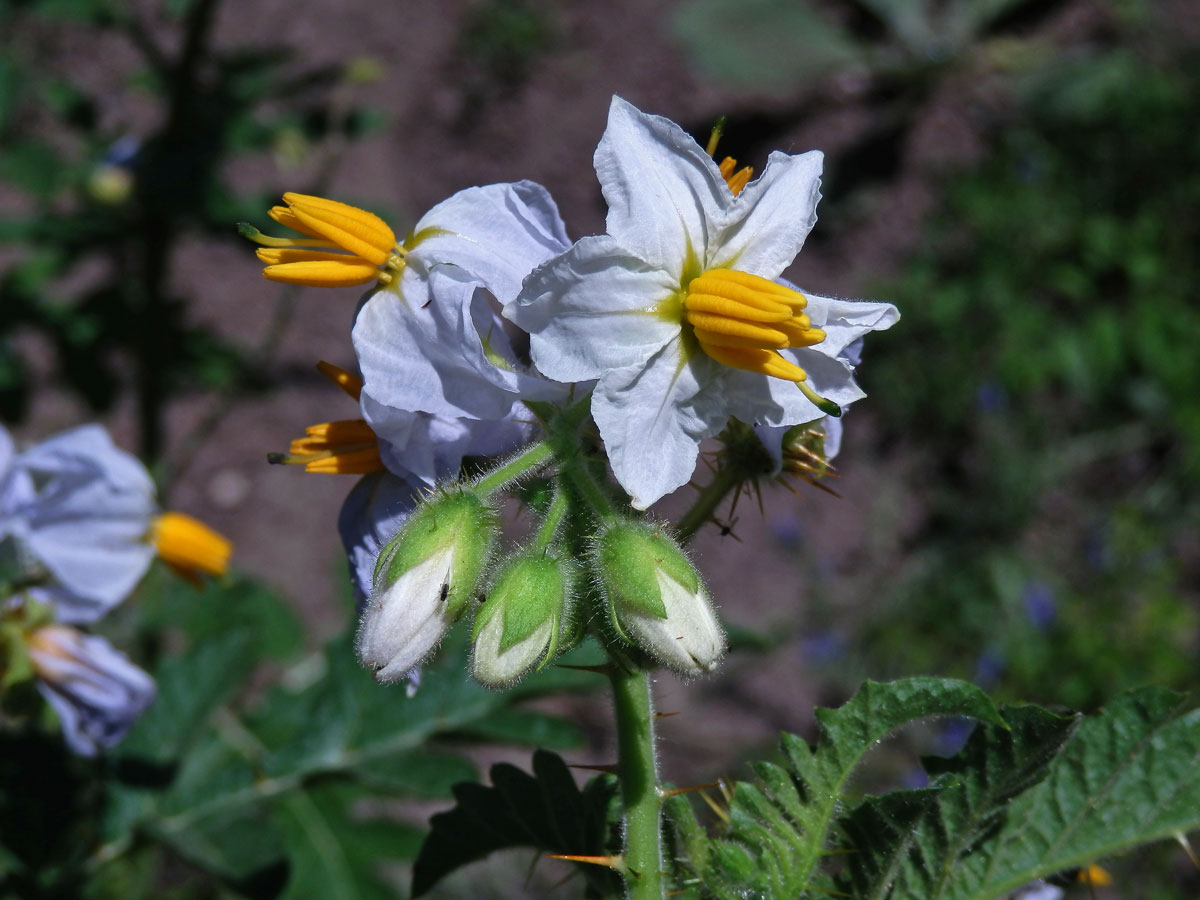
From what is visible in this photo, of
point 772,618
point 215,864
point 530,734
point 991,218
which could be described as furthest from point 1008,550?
point 215,864

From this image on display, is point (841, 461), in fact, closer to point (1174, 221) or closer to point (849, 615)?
point (849, 615)

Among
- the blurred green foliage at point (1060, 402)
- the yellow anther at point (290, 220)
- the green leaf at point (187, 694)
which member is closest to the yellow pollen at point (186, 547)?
the green leaf at point (187, 694)

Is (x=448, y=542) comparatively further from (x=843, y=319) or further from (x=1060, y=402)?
(x=1060, y=402)

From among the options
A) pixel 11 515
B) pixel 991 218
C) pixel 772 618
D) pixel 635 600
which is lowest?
pixel 772 618

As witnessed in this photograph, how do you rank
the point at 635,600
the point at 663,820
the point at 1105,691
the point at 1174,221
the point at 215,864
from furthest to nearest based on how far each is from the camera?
the point at 1174,221
the point at 1105,691
the point at 215,864
the point at 663,820
the point at 635,600

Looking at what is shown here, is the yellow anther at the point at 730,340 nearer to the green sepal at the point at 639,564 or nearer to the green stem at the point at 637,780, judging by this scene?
the green sepal at the point at 639,564

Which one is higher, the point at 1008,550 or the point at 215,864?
the point at 215,864

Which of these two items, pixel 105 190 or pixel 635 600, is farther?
pixel 105 190
